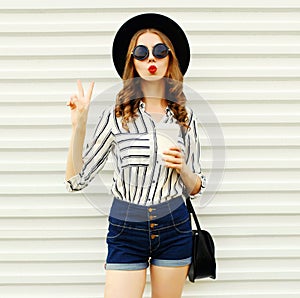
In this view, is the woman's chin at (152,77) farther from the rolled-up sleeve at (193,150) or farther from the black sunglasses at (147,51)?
the rolled-up sleeve at (193,150)

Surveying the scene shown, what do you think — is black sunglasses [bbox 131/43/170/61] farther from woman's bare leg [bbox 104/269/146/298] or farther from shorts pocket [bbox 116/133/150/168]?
woman's bare leg [bbox 104/269/146/298]

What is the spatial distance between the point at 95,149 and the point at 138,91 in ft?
1.00

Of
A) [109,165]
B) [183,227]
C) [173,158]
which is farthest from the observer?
[109,165]

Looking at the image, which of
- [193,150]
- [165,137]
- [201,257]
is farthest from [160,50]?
[201,257]

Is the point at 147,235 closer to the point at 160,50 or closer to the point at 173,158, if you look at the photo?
the point at 173,158

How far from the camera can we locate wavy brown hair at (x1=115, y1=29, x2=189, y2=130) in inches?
79.8

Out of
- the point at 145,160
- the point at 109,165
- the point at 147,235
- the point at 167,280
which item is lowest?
the point at 167,280

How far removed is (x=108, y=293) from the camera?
6.60 ft

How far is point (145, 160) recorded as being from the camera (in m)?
1.98

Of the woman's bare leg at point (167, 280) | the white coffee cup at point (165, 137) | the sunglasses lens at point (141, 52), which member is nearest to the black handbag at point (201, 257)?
the woman's bare leg at point (167, 280)

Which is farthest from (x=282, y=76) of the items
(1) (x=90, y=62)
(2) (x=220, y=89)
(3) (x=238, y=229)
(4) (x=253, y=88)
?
(1) (x=90, y=62)

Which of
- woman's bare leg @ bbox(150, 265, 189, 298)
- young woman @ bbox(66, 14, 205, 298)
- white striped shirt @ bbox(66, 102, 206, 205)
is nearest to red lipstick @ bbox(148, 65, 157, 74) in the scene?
young woman @ bbox(66, 14, 205, 298)

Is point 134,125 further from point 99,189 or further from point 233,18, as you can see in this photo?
point 233,18

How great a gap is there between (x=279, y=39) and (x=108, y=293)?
1.56m
